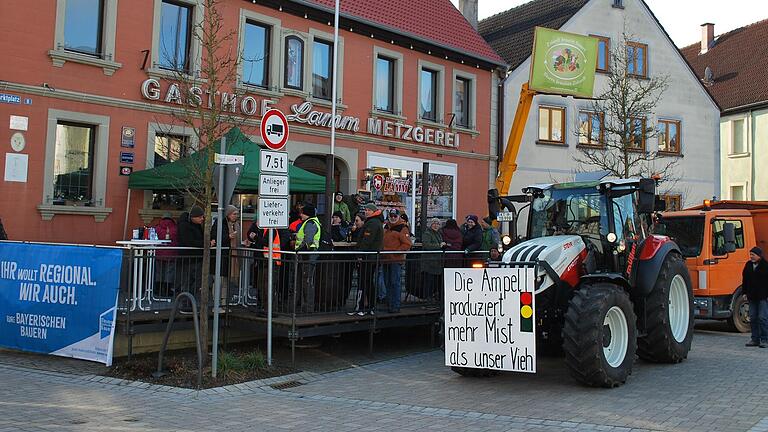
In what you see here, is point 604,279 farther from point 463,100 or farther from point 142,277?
point 463,100

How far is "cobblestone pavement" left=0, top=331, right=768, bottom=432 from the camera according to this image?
7.07m

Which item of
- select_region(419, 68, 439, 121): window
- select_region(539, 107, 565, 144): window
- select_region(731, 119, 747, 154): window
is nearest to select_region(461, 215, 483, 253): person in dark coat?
select_region(419, 68, 439, 121): window

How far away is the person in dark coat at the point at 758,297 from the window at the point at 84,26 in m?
12.9

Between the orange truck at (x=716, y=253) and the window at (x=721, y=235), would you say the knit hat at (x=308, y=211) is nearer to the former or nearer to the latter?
the orange truck at (x=716, y=253)

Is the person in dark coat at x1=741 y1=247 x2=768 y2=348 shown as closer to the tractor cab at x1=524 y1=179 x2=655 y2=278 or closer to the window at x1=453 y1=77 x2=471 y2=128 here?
the tractor cab at x1=524 y1=179 x2=655 y2=278

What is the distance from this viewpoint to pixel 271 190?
962 cm

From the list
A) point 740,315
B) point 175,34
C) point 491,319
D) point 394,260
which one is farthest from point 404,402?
point 175,34

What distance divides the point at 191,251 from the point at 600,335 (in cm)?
552

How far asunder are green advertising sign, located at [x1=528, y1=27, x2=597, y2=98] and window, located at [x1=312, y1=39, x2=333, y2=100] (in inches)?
208

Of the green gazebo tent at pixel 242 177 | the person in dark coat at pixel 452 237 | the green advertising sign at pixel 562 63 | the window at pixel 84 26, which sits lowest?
the person in dark coat at pixel 452 237

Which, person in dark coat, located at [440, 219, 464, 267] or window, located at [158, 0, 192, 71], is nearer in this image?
person in dark coat, located at [440, 219, 464, 267]

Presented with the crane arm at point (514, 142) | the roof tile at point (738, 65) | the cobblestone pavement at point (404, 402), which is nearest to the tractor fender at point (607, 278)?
the cobblestone pavement at point (404, 402)

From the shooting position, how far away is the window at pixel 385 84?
20.4 meters

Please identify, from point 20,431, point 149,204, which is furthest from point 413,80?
point 20,431
